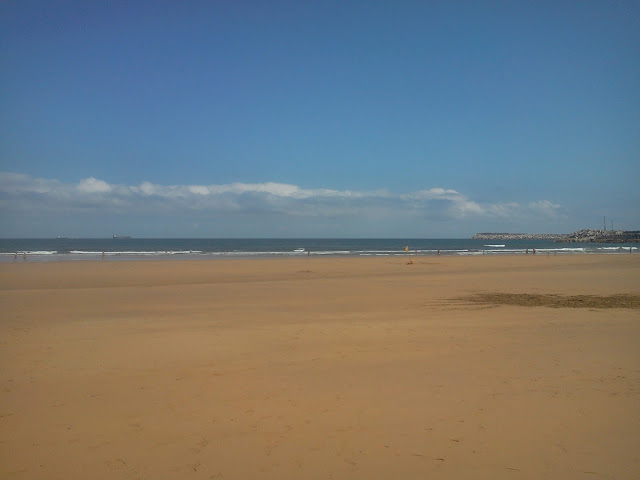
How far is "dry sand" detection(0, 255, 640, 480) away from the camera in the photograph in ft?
14.5

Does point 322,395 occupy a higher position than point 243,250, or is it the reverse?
point 243,250

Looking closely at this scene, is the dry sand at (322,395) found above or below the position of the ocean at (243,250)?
below

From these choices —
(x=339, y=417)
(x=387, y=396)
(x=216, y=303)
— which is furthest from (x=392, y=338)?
(x=216, y=303)

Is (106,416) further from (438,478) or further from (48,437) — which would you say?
(438,478)

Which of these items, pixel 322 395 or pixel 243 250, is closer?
pixel 322 395

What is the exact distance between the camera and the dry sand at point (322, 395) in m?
4.41

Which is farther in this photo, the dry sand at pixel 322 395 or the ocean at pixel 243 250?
the ocean at pixel 243 250

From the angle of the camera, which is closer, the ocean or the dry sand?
the dry sand

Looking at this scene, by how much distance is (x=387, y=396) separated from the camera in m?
6.01

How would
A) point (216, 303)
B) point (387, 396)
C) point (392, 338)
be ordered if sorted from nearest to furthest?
1. point (387, 396)
2. point (392, 338)
3. point (216, 303)

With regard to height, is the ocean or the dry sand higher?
the ocean

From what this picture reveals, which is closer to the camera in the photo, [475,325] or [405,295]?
[475,325]

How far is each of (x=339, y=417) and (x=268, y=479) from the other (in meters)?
1.39

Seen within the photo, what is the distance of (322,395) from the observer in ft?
19.9
